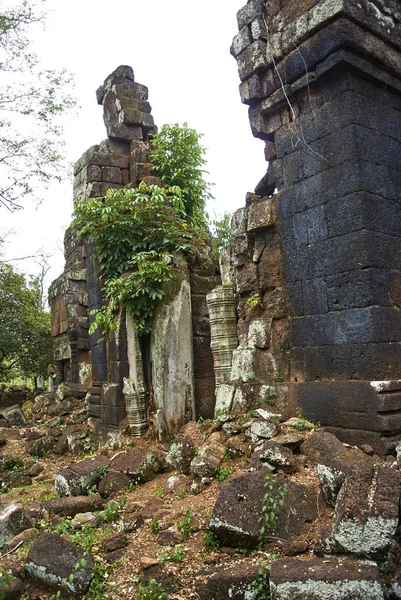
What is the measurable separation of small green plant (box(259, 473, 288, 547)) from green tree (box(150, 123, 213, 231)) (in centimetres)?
591

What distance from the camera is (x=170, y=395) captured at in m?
6.59

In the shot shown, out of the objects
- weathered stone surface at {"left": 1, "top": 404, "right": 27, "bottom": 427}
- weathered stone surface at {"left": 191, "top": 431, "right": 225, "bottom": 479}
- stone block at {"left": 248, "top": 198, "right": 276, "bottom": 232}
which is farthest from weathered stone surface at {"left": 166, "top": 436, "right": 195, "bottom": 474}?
weathered stone surface at {"left": 1, "top": 404, "right": 27, "bottom": 427}

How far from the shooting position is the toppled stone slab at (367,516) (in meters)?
2.80

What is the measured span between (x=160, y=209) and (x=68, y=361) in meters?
6.56

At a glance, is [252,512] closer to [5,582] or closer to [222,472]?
[222,472]

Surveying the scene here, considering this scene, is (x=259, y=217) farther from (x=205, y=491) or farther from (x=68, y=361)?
(x=68, y=361)

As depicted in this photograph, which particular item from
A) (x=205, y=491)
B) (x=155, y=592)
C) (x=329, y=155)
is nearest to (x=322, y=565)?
(x=155, y=592)

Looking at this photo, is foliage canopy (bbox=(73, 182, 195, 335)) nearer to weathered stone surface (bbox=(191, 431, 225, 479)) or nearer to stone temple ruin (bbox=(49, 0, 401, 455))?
stone temple ruin (bbox=(49, 0, 401, 455))

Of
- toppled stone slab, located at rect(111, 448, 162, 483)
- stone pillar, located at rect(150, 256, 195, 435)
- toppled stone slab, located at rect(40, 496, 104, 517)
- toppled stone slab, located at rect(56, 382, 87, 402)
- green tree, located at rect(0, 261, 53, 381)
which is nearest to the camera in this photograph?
toppled stone slab, located at rect(40, 496, 104, 517)

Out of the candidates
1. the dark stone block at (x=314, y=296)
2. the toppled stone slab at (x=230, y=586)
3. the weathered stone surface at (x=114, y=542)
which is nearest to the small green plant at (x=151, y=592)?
the toppled stone slab at (x=230, y=586)

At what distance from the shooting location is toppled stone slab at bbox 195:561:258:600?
285 cm

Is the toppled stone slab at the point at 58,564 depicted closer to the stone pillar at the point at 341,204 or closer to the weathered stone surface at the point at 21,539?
the weathered stone surface at the point at 21,539

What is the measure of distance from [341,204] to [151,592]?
11.2ft

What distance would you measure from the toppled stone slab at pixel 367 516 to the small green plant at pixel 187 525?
46.7 inches
